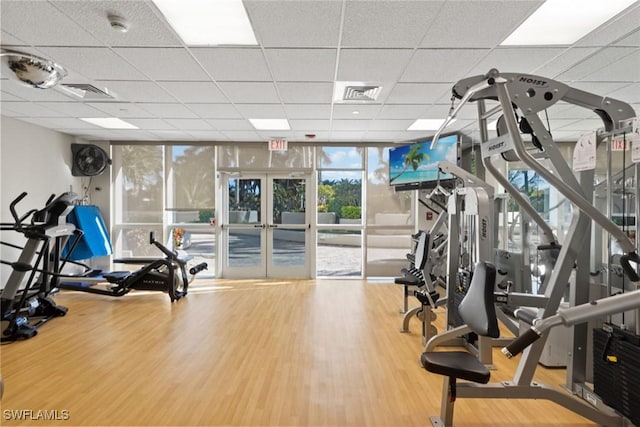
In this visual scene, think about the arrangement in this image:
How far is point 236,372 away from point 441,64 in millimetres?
3167

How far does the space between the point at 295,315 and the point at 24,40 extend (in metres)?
3.69

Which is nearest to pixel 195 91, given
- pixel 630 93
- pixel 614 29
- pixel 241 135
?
pixel 241 135

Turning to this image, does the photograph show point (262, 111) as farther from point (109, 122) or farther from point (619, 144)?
point (619, 144)

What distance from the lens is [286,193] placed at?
6.90 meters

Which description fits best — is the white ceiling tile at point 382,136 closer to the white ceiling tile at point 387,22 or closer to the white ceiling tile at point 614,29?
the white ceiling tile at point 387,22

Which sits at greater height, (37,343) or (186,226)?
(186,226)

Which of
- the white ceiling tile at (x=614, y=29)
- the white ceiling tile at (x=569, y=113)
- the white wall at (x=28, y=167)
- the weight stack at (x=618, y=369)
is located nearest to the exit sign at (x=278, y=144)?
the white wall at (x=28, y=167)

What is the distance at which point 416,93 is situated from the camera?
3.97 m

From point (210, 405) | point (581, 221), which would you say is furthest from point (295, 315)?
point (581, 221)

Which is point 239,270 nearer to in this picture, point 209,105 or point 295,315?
point 295,315

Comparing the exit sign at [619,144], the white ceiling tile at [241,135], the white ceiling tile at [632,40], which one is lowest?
the exit sign at [619,144]

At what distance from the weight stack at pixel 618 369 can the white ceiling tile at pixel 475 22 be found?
6.91ft

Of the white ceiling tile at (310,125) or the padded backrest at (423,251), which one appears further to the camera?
the white ceiling tile at (310,125)

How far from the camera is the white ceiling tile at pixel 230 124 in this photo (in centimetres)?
522
